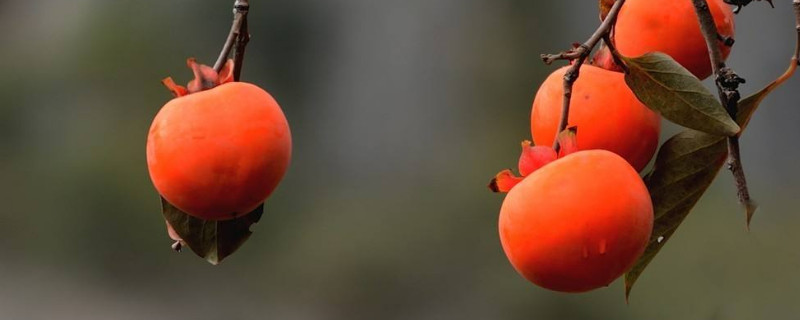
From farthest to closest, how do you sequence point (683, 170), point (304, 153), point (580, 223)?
point (304, 153) < point (683, 170) < point (580, 223)

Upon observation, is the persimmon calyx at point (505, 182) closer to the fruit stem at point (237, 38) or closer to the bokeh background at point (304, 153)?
the fruit stem at point (237, 38)

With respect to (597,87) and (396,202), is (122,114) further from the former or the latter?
(597,87)

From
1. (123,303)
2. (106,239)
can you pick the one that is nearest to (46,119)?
(106,239)

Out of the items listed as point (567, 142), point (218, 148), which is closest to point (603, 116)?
point (567, 142)

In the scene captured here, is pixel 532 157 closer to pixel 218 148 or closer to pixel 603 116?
pixel 603 116

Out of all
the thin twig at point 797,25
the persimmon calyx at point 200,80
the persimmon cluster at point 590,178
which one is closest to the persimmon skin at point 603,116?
the persimmon cluster at point 590,178

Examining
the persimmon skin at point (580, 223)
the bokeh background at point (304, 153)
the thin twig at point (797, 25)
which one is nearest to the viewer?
the persimmon skin at point (580, 223)
